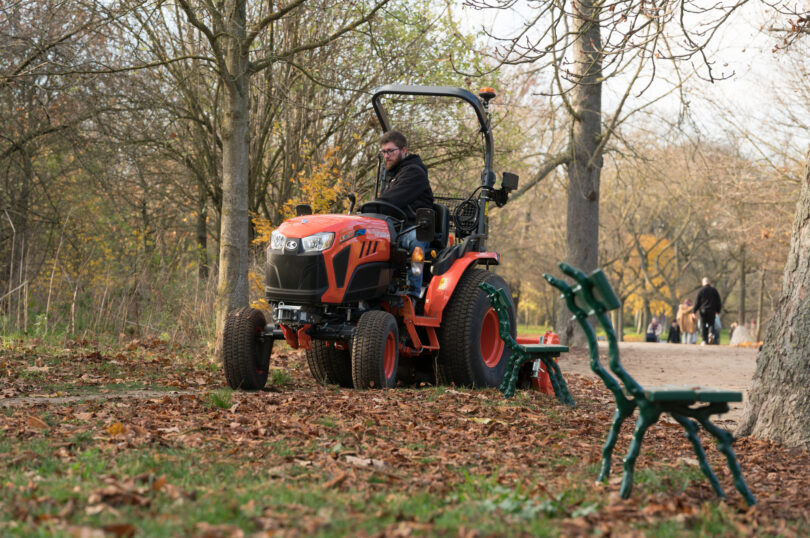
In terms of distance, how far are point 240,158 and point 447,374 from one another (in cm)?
415

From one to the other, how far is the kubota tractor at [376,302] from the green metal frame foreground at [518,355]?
36 cm

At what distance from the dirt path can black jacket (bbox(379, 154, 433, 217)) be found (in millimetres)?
4082

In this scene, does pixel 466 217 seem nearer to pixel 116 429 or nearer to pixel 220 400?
pixel 220 400

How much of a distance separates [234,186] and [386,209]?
3.11 meters

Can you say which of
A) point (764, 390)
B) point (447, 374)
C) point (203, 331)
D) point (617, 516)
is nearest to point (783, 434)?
point (764, 390)

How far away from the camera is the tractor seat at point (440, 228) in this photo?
27.1 feet

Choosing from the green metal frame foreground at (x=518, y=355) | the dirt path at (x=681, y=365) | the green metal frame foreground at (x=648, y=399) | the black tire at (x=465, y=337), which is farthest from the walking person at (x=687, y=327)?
the green metal frame foreground at (x=648, y=399)

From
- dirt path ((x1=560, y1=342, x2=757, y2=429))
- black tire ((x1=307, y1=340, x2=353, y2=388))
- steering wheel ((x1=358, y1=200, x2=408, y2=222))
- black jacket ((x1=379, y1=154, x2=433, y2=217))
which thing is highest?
black jacket ((x1=379, y1=154, x2=433, y2=217))

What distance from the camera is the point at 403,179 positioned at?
7859 millimetres

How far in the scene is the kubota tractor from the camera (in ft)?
23.1

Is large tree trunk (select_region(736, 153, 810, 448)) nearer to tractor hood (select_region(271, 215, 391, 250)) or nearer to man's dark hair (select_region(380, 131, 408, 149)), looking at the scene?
tractor hood (select_region(271, 215, 391, 250))

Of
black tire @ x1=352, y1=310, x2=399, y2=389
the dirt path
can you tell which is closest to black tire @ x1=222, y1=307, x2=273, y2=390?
black tire @ x1=352, y1=310, x2=399, y2=389

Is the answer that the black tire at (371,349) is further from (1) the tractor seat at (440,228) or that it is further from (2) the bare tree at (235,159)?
(2) the bare tree at (235,159)

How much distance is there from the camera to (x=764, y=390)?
5.77 m
